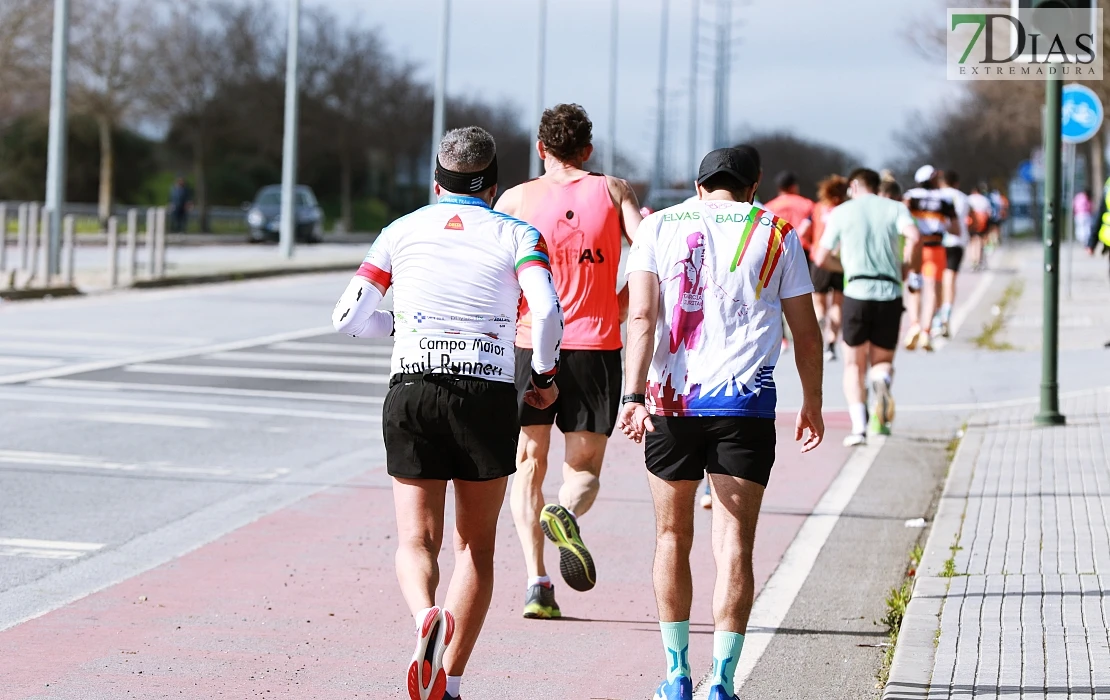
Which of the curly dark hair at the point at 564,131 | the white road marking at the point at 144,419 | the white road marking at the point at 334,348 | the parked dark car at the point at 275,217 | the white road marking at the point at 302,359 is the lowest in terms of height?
the white road marking at the point at 144,419

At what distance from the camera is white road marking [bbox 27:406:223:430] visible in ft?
37.7

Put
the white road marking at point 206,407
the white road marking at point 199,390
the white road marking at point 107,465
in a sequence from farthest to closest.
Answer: the white road marking at point 199,390 < the white road marking at point 206,407 < the white road marking at point 107,465

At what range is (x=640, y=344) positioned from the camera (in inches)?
193

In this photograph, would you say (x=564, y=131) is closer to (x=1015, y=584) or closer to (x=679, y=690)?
(x=679, y=690)

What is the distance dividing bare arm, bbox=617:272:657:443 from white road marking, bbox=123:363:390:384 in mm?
9996

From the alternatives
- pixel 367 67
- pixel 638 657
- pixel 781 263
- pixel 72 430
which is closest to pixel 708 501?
pixel 638 657

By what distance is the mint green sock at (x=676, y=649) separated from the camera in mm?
4914

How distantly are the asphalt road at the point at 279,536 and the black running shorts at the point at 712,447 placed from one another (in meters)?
0.91

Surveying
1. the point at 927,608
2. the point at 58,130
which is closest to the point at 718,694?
the point at 927,608

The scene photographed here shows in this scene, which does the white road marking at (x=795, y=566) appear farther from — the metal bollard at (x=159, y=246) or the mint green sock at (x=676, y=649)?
the metal bollard at (x=159, y=246)

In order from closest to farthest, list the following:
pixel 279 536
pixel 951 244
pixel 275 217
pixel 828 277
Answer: pixel 279 536 → pixel 828 277 → pixel 951 244 → pixel 275 217

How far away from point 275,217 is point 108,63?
8.40 meters

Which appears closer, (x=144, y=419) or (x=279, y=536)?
(x=279, y=536)

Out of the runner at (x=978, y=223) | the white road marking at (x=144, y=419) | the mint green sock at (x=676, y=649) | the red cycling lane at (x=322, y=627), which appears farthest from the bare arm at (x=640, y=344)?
the runner at (x=978, y=223)
